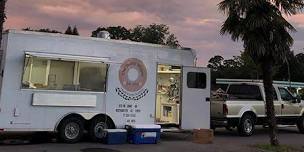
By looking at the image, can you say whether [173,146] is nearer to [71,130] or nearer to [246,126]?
[71,130]

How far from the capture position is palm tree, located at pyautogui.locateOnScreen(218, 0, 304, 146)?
14539mm

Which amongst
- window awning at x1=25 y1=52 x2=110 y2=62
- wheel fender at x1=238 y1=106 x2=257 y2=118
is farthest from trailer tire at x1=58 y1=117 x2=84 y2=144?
wheel fender at x1=238 y1=106 x2=257 y2=118

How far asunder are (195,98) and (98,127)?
11.7ft

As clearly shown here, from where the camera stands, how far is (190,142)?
15.8 metres

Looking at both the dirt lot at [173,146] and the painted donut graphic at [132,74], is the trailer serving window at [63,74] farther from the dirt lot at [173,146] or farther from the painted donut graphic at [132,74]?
the dirt lot at [173,146]

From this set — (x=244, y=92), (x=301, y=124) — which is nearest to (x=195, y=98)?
(x=244, y=92)

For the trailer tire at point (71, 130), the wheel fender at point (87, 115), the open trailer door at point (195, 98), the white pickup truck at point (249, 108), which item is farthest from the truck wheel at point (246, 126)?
the trailer tire at point (71, 130)

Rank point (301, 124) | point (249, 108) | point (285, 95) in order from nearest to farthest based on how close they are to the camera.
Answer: point (249, 108), point (285, 95), point (301, 124)

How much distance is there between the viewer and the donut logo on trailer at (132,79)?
15.0 metres

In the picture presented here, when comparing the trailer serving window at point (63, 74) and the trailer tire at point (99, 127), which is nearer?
the trailer serving window at point (63, 74)

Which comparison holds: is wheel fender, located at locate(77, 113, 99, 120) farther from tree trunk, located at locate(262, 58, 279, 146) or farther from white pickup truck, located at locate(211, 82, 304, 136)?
white pickup truck, located at locate(211, 82, 304, 136)

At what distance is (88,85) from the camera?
1445cm

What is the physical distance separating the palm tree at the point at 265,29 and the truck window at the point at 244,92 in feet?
14.5

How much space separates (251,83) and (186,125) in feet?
17.2
